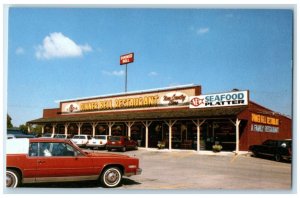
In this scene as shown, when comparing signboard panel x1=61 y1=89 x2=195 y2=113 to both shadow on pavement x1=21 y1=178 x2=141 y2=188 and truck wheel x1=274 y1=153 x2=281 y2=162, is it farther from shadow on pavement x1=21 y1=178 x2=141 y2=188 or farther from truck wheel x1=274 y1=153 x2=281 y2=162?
shadow on pavement x1=21 y1=178 x2=141 y2=188

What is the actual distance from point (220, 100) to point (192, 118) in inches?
100

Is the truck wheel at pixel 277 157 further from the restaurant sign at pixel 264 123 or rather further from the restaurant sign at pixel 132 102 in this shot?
the restaurant sign at pixel 132 102

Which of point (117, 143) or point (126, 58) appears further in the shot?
point (126, 58)

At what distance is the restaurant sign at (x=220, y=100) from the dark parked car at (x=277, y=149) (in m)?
4.55

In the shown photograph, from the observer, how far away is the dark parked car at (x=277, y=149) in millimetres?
19314

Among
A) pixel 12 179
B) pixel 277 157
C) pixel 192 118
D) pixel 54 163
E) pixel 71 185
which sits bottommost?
pixel 277 157

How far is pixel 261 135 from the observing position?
26.5 m

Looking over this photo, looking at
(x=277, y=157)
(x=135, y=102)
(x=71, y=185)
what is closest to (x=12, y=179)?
(x=71, y=185)

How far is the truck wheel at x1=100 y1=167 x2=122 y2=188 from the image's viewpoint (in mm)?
10422

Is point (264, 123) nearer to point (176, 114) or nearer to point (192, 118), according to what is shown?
point (192, 118)

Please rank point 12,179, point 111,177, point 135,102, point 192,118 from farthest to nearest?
1. point 135,102
2. point 192,118
3. point 111,177
4. point 12,179

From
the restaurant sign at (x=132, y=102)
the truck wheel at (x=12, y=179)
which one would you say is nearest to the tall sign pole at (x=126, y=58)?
the restaurant sign at (x=132, y=102)

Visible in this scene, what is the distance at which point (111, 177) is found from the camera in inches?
414
